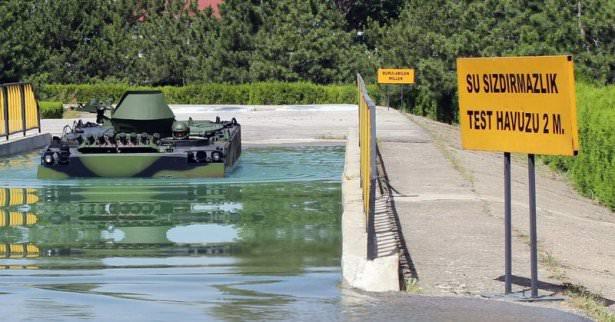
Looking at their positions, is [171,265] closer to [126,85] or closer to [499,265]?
[499,265]

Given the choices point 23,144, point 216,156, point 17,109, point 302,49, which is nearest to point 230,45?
point 302,49

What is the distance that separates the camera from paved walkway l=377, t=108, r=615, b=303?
11.1m

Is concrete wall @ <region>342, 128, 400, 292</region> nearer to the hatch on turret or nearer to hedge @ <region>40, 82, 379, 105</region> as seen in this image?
the hatch on turret

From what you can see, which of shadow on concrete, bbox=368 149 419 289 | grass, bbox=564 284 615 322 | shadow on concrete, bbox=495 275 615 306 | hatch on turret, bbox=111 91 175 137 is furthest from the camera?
hatch on turret, bbox=111 91 175 137

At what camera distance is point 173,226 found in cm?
1600

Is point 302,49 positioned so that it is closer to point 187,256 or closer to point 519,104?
point 187,256

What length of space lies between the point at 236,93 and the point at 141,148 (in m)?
41.2

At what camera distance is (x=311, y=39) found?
66.3m

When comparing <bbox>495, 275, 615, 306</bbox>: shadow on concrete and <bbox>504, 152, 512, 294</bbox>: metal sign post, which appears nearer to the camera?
<bbox>504, 152, 512, 294</bbox>: metal sign post

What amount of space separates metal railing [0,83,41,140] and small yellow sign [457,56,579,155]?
21.1 meters

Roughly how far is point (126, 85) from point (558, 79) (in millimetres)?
58461

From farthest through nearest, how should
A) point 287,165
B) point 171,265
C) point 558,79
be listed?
point 287,165 → point 171,265 → point 558,79

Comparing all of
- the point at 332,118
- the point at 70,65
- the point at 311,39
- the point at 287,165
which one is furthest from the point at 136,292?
the point at 70,65

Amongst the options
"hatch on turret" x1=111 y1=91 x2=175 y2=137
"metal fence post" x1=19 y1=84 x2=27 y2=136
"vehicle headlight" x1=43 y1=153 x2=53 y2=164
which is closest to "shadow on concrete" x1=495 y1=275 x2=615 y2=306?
"vehicle headlight" x1=43 y1=153 x2=53 y2=164
